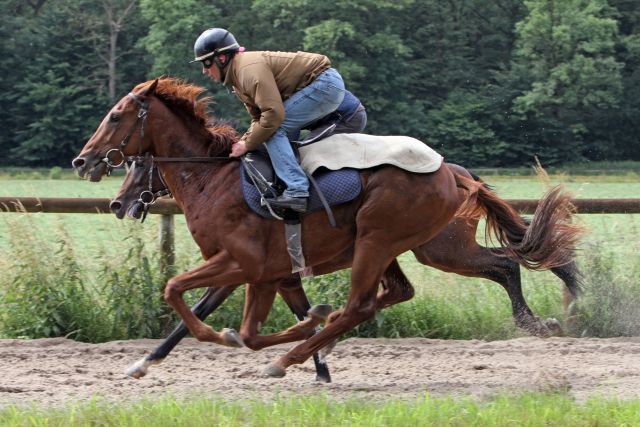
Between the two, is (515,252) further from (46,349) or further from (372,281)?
(46,349)

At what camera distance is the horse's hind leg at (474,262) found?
776 cm

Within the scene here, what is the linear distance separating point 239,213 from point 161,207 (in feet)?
7.60

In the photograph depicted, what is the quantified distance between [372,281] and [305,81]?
1372 millimetres

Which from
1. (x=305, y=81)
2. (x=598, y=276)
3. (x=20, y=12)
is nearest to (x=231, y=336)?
(x=305, y=81)

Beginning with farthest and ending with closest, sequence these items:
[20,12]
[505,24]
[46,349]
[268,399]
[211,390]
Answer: [20,12], [505,24], [46,349], [211,390], [268,399]

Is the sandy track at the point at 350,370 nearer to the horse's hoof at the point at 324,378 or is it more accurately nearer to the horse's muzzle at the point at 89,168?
the horse's hoof at the point at 324,378

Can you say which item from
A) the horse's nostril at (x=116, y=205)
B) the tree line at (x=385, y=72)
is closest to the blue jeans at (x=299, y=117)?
the horse's nostril at (x=116, y=205)

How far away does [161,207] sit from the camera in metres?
8.50

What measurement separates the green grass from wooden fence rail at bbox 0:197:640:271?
3.29 metres

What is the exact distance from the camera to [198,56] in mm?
6332

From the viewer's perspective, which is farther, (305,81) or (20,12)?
(20,12)

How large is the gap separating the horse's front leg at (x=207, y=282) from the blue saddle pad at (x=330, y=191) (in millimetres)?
385

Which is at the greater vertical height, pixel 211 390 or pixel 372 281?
pixel 372 281

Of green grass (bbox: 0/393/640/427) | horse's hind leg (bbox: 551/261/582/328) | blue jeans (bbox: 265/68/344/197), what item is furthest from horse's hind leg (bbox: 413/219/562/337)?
green grass (bbox: 0/393/640/427)
